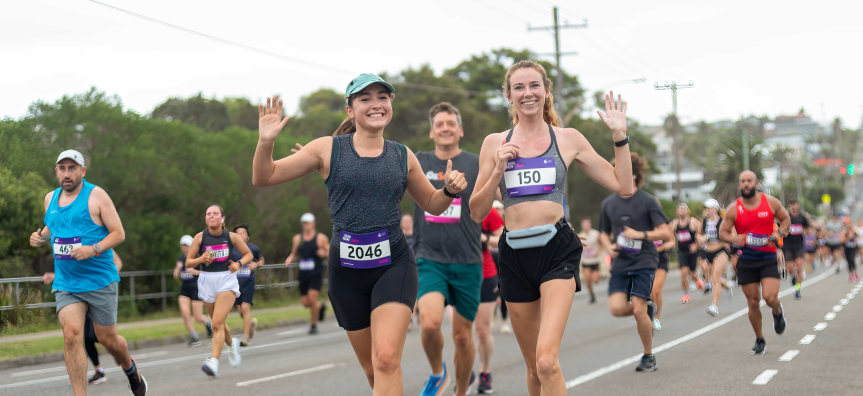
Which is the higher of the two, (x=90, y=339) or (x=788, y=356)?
(x=90, y=339)

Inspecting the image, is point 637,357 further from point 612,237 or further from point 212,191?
point 212,191

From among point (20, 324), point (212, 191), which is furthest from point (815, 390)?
point (212, 191)

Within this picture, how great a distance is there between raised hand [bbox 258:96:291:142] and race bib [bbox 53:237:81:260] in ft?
9.44

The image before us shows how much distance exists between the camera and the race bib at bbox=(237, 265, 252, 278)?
8405 mm

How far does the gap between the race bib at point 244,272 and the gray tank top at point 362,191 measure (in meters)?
3.51

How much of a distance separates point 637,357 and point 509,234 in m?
5.61

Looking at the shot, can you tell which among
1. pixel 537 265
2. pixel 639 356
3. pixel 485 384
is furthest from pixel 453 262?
pixel 639 356

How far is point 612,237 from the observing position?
392 inches

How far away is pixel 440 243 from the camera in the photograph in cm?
724

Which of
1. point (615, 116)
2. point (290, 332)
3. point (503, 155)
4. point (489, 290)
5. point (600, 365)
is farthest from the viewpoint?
point (290, 332)

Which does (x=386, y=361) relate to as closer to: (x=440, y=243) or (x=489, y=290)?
(x=440, y=243)

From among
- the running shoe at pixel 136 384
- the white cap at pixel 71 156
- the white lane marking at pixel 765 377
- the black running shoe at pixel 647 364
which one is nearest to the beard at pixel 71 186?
the white cap at pixel 71 156

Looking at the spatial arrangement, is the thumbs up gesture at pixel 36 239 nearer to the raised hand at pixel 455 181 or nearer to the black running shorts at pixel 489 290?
the black running shorts at pixel 489 290

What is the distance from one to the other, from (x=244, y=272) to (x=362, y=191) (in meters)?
3.82
